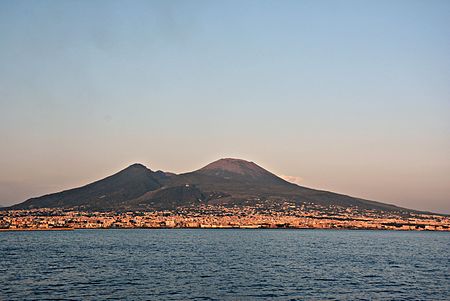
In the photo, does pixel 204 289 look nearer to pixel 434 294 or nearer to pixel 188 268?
pixel 188 268

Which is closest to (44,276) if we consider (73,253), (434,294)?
(73,253)

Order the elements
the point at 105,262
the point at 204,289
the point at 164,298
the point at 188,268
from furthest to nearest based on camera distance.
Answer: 1. the point at 105,262
2. the point at 188,268
3. the point at 204,289
4. the point at 164,298

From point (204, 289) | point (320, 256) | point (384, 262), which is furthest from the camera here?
point (320, 256)

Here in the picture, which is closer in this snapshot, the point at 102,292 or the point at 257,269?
the point at 102,292

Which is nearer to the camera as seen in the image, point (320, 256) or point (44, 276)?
point (44, 276)

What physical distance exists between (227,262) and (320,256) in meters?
26.6

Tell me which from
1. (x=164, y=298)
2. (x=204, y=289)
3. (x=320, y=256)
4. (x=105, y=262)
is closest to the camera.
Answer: (x=164, y=298)

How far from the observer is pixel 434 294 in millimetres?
67312

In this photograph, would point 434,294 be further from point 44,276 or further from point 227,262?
point 44,276

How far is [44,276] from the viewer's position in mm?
76312

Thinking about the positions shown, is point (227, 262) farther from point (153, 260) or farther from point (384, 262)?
point (384, 262)

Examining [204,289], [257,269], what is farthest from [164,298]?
[257,269]

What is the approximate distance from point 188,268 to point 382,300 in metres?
36.6

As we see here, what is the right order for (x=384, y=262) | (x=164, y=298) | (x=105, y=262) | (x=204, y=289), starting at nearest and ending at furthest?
1. (x=164, y=298)
2. (x=204, y=289)
3. (x=105, y=262)
4. (x=384, y=262)
